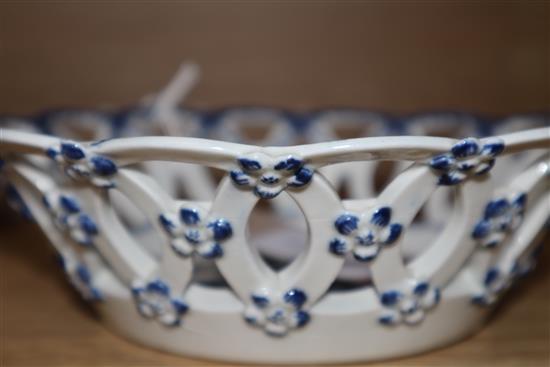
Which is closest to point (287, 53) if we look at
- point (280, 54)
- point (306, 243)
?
point (280, 54)

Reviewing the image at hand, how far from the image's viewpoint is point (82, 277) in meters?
0.35

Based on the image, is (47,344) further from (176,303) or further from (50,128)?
(50,128)

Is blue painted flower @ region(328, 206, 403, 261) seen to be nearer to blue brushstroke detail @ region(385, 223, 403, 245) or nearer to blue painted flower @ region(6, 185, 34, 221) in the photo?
blue brushstroke detail @ region(385, 223, 403, 245)

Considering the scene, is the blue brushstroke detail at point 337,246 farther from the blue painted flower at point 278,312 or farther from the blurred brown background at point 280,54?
the blurred brown background at point 280,54

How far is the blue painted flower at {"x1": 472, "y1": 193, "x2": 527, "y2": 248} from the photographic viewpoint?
0.31 meters

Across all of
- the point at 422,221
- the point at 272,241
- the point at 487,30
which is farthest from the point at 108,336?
the point at 487,30

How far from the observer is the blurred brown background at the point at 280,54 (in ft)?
1.91

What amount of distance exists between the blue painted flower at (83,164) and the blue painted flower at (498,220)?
0.18 m

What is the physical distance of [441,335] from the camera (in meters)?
0.34

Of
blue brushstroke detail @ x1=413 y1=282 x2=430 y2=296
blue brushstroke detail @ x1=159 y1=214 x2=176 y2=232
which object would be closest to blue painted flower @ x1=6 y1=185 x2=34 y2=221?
blue brushstroke detail @ x1=159 y1=214 x2=176 y2=232

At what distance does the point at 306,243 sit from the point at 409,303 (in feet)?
0.20

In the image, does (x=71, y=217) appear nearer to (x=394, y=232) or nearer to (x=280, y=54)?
(x=394, y=232)

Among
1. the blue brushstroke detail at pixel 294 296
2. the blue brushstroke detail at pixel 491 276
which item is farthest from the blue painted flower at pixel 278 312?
the blue brushstroke detail at pixel 491 276

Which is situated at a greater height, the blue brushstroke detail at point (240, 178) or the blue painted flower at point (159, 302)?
the blue brushstroke detail at point (240, 178)
